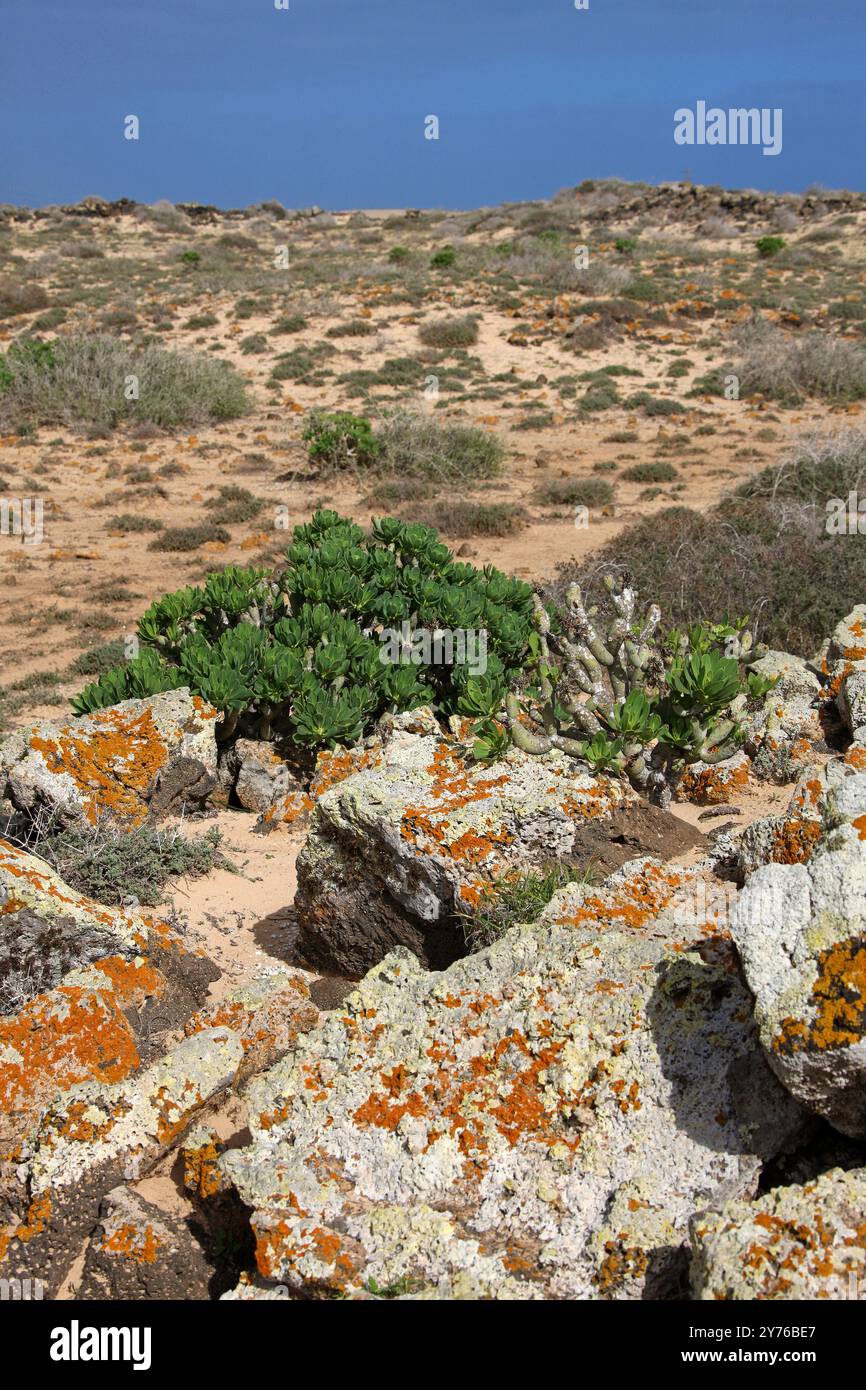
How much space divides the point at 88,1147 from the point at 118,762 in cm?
233

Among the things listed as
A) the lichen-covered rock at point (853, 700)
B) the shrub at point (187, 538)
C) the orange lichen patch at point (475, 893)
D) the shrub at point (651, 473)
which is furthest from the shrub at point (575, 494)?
the orange lichen patch at point (475, 893)

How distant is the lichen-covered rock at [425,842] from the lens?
354 cm

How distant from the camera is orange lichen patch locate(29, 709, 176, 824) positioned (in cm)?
476

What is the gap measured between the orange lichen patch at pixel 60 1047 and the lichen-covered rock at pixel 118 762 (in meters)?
1.56

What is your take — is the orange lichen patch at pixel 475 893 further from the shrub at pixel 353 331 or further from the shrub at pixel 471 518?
the shrub at pixel 353 331

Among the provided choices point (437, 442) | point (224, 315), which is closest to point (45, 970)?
point (437, 442)

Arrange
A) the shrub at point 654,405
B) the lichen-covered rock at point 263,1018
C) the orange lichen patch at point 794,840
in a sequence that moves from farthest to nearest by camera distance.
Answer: the shrub at point 654,405 < the lichen-covered rock at point 263,1018 < the orange lichen patch at point 794,840

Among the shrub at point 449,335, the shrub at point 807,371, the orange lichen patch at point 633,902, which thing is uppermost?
the shrub at point 449,335

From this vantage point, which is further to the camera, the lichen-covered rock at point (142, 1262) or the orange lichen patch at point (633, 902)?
the orange lichen patch at point (633, 902)

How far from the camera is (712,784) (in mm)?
4629

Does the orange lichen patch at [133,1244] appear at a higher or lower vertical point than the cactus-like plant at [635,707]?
lower

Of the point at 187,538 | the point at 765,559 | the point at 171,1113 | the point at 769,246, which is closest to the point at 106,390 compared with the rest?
the point at 187,538

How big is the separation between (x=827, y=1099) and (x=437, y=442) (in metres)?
13.2
